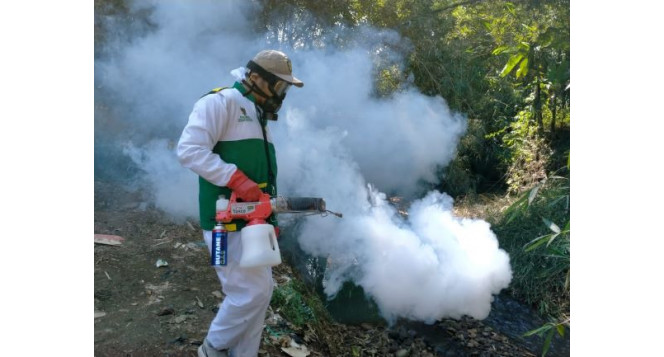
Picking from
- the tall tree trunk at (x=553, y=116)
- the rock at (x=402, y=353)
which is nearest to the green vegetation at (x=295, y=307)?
the rock at (x=402, y=353)

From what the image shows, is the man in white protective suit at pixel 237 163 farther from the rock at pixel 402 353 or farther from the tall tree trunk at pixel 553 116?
the tall tree trunk at pixel 553 116

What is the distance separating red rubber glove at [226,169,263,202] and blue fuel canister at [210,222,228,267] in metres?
0.21

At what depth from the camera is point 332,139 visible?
21.6 feet

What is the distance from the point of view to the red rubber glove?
109 inches

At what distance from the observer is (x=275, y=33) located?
666 cm

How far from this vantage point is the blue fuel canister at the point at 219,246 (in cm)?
275

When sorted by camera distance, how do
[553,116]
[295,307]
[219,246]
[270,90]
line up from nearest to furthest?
[219,246], [270,90], [295,307], [553,116]

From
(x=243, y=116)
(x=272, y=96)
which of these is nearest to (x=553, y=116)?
(x=272, y=96)

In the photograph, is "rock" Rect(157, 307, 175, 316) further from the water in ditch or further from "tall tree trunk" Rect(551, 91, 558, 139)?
"tall tree trunk" Rect(551, 91, 558, 139)

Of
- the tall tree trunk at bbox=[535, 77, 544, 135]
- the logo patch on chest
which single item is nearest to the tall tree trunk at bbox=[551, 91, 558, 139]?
the tall tree trunk at bbox=[535, 77, 544, 135]

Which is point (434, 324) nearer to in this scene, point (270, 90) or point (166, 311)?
point (166, 311)

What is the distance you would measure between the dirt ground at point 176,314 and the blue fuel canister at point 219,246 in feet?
2.75

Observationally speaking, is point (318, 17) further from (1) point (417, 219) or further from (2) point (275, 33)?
(1) point (417, 219)

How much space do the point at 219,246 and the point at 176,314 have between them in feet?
3.89
